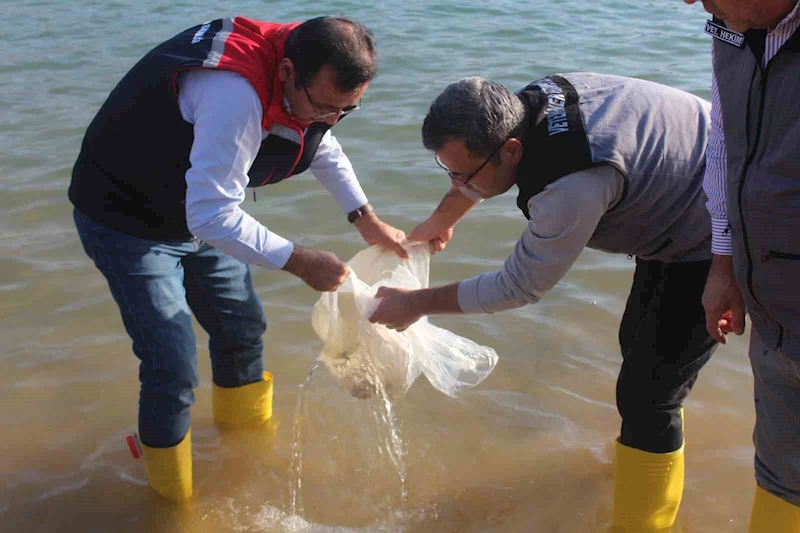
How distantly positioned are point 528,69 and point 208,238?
6.67 metres

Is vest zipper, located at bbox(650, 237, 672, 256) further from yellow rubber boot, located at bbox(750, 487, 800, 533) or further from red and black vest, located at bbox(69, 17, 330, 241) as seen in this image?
red and black vest, located at bbox(69, 17, 330, 241)

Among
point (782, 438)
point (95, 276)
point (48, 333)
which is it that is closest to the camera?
point (782, 438)

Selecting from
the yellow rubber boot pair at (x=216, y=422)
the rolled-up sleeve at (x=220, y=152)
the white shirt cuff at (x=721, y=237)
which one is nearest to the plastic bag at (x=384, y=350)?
the rolled-up sleeve at (x=220, y=152)

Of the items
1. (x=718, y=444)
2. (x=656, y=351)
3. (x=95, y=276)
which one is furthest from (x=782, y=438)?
(x=95, y=276)

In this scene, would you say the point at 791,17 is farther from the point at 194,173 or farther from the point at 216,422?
the point at 216,422

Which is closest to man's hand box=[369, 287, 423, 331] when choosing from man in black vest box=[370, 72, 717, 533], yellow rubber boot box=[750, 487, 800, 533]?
man in black vest box=[370, 72, 717, 533]

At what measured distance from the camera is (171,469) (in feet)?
10.5

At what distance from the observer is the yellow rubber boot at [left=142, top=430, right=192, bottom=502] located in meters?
3.16

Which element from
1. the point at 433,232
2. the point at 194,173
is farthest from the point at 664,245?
the point at 194,173

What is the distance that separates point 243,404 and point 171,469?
0.52 meters

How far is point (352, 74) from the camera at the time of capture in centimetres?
263

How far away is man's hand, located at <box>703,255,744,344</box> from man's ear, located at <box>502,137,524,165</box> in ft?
2.01

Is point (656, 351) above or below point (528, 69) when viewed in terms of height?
above

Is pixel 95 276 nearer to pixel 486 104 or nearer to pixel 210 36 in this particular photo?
pixel 210 36
